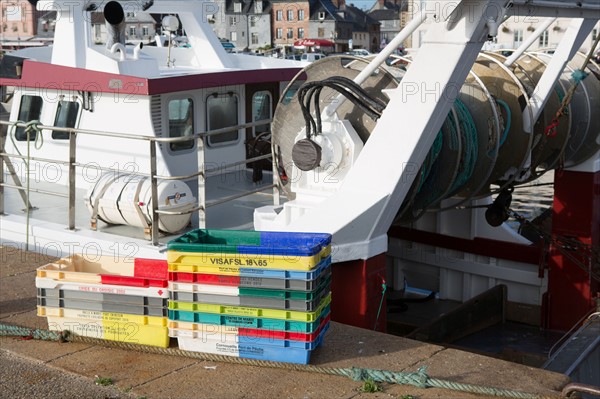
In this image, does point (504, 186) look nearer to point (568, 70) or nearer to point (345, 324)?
point (568, 70)

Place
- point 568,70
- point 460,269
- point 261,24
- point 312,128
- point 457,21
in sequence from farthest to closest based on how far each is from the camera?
point 261,24 → point 460,269 → point 568,70 → point 312,128 → point 457,21

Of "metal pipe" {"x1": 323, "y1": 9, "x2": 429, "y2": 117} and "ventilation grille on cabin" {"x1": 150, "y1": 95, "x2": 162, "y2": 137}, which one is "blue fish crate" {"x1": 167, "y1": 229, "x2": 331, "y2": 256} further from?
"ventilation grille on cabin" {"x1": 150, "y1": 95, "x2": 162, "y2": 137}

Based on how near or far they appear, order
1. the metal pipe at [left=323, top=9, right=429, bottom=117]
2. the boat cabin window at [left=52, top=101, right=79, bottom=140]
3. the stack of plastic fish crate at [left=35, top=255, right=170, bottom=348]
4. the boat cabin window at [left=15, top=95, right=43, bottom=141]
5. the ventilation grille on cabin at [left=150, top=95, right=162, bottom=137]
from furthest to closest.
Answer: the boat cabin window at [left=15, top=95, right=43, bottom=141] < the boat cabin window at [left=52, top=101, right=79, bottom=140] < the ventilation grille on cabin at [left=150, top=95, right=162, bottom=137] < the metal pipe at [left=323, top=9, right=429, bottom=117] < the stack of plastic fish crate at [left=35, top=255, right=170, bottom=348]

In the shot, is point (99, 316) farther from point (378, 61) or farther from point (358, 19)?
point (358, 19)

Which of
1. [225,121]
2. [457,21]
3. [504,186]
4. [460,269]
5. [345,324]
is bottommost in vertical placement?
[460,269]

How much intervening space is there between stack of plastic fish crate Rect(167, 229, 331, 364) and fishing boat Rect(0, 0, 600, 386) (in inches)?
44.5

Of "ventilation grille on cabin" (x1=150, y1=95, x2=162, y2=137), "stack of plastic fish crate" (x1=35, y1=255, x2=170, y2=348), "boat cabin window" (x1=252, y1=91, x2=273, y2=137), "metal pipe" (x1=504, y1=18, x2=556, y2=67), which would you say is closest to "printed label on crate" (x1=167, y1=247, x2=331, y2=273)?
"stack of plastic fish crate" (x1=35, y1=255, x2=170, y2=348)

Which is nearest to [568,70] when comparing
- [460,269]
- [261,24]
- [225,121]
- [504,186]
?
[504,186]

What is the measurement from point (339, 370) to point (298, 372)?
0.93ft

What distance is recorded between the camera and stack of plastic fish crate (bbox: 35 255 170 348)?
604 cm

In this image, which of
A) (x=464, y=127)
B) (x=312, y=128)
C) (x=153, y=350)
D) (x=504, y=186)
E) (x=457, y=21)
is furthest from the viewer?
(x=504, y=186)

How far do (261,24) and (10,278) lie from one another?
95264 mm

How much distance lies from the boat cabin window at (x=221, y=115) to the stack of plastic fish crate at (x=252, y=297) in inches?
182

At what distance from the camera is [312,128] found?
7.29 meters
